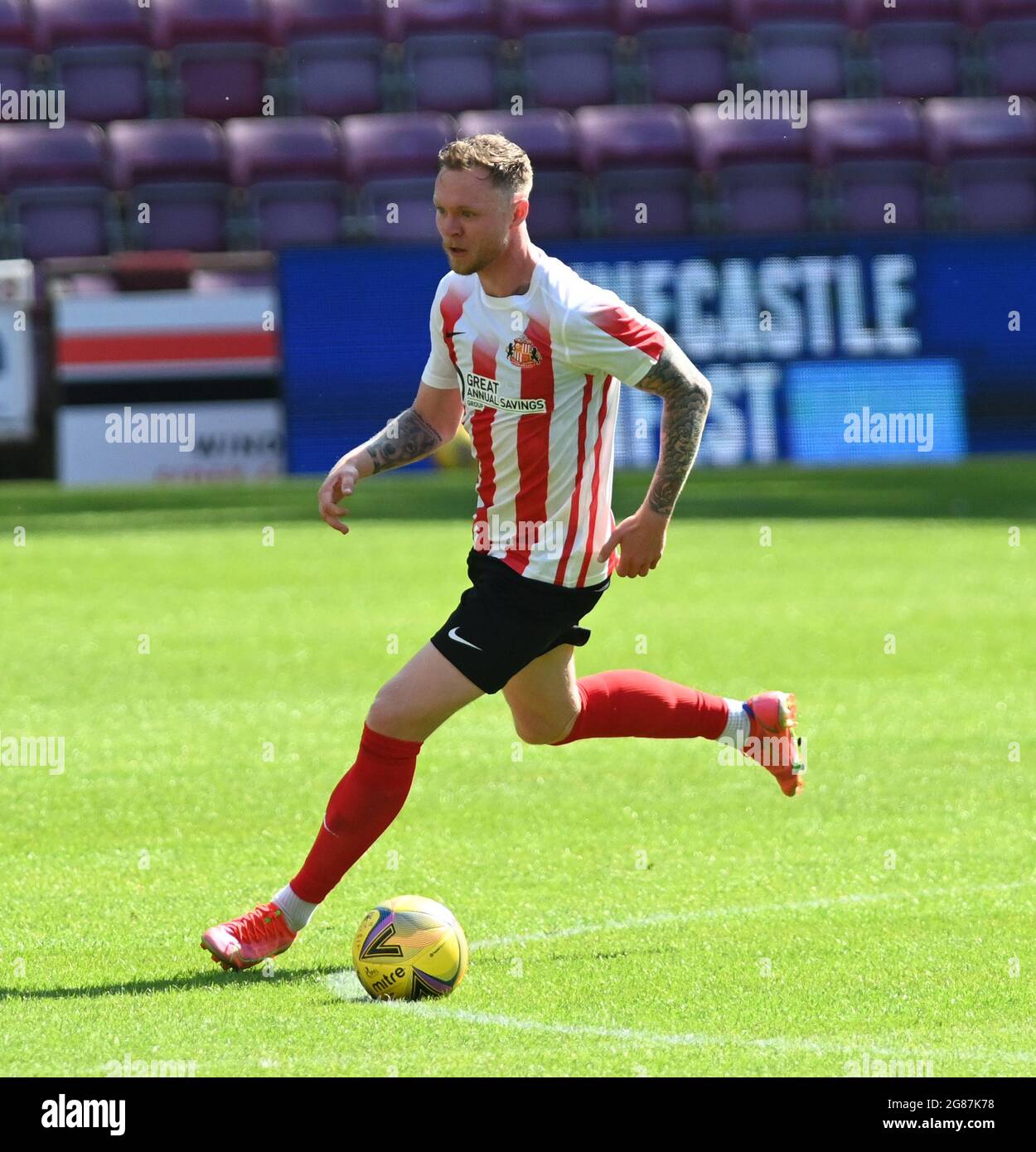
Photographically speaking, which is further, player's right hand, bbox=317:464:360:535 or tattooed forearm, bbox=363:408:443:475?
tattooed forearm, bbox=363:408:443:475

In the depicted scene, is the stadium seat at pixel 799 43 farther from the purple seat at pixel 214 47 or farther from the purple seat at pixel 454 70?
the purple seat at pixel 214 47

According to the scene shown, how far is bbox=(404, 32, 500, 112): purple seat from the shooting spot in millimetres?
24547

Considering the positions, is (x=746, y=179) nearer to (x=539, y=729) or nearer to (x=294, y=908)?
(x=539, y=729)

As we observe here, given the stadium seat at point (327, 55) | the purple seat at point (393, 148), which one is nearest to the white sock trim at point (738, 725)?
the purple seat at point (393, 148)

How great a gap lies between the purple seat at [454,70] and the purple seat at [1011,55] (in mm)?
6088

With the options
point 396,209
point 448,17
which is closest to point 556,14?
point 448,17

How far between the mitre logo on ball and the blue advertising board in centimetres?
1467

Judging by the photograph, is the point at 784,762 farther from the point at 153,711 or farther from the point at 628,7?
the point at 628,7

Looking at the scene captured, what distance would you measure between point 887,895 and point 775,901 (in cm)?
35

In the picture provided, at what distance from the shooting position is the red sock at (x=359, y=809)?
5609mm

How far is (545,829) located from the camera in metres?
7.40

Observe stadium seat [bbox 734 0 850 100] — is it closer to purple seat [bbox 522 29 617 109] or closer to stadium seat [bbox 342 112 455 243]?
purple seat [bbox 522 29 617 109]

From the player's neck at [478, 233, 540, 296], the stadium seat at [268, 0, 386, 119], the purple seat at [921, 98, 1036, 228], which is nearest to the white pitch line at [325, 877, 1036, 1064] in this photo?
the player's neck at [478, 233, 540, 296]

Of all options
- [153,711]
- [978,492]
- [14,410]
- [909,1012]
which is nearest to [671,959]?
[909,1012]
